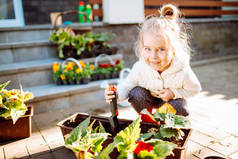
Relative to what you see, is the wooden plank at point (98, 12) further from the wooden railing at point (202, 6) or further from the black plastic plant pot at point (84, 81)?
the black plastic plant pot at point (84, 81)

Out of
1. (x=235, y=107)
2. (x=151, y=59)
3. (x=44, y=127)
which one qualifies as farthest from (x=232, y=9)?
(x=44, y=127)

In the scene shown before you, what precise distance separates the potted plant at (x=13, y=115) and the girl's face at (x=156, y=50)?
972mm

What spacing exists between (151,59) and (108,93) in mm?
375

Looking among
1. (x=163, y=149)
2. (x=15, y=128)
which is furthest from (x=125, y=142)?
(x=15, y=128)

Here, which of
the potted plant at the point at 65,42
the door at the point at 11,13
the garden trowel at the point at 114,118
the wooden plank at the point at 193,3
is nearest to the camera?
the garden trowel at the point at 114,118

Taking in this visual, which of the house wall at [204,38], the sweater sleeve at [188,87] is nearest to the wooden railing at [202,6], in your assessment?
the house wall at [204,38]

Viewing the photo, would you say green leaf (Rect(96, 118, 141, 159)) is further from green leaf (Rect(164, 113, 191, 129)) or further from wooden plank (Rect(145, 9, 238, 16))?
wooden plank (Rect(145, 9, 238, 16))

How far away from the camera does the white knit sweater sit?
147cm

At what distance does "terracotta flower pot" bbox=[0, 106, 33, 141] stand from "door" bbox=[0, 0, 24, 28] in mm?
2171

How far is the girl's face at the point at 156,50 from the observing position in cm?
133

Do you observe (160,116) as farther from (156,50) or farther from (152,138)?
(156,50)

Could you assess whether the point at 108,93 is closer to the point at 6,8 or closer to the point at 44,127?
the point at 44,127

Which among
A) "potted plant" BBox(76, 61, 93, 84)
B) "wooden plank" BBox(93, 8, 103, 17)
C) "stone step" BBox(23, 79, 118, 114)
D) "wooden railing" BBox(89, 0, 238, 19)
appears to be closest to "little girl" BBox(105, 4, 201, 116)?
"stone step" BBox(23, 79, 118, 114)

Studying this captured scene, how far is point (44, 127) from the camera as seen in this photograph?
1.86 meters
